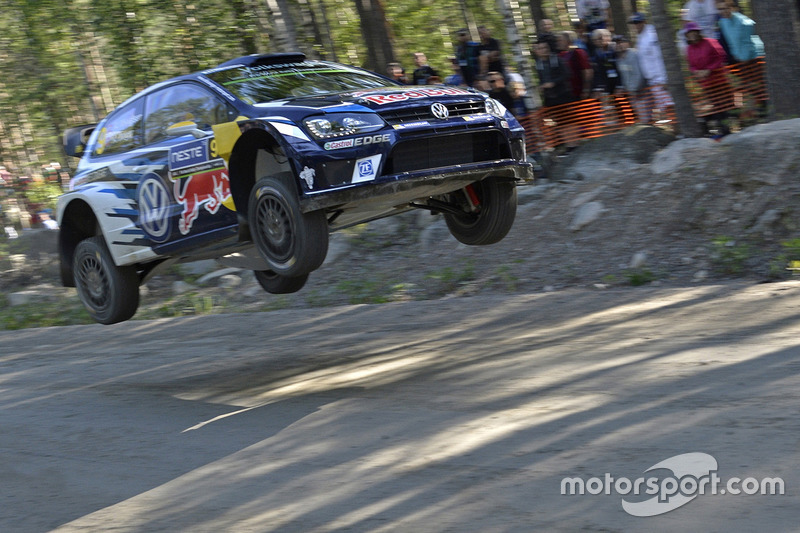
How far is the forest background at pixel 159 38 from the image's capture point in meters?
17.7

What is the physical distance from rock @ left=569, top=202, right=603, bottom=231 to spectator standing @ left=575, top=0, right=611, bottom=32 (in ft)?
10.3

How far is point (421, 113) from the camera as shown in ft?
20.8

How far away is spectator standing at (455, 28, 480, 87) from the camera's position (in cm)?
1270

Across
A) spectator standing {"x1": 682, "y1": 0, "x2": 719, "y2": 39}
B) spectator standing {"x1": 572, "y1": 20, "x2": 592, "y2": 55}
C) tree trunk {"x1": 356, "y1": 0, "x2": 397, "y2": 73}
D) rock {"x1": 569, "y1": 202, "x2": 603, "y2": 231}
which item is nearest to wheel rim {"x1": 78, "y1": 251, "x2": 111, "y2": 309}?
rock {"x1": 569, "y1": 202, "x2": 603, "y2": 231}

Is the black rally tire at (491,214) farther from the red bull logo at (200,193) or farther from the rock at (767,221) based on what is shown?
the rock at (767,221)

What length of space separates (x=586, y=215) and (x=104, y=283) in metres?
5.39

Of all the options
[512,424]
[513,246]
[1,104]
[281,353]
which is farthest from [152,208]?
→ [1,104]

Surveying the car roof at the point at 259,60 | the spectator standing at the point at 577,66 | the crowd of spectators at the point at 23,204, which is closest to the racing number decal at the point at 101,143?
the car roof at the point at 259,60

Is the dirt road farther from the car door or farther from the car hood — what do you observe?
the car hood

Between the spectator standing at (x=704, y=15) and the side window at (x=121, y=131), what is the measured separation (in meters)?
7.45

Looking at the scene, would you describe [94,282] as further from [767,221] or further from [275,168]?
[767,221]

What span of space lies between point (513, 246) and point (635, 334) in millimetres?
4156

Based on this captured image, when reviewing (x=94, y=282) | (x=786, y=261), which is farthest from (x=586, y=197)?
(x=94, y=282)

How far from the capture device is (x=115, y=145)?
810cm
